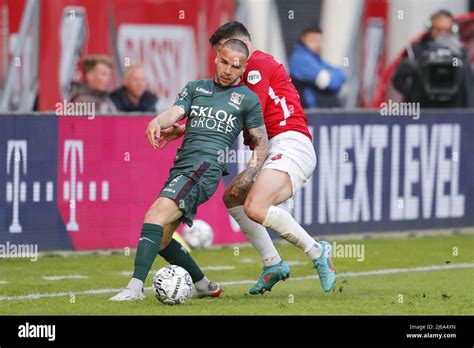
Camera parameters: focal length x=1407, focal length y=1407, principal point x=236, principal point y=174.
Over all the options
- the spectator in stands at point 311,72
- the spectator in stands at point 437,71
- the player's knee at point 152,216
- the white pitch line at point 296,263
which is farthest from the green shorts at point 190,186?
the spectator in stands at point 437,71

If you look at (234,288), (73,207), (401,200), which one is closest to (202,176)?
(234,288)

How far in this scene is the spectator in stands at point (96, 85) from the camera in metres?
16.1

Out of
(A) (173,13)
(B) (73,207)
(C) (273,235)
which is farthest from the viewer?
(A) (173,13)

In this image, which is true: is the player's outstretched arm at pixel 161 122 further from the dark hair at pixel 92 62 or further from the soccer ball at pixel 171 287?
the dark hair at pixel 92 62

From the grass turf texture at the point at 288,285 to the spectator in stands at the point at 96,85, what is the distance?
2050mm

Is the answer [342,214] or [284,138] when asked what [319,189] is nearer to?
[342,214]

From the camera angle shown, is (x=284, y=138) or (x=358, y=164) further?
(x=358, y=164)

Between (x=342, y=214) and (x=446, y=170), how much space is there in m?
1.60

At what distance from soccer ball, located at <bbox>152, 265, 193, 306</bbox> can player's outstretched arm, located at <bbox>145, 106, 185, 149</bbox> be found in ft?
3.30

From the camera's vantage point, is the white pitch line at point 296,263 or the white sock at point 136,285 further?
the white pitch line at point 296,263

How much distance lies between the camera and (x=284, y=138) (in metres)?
11.6

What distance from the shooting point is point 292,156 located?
11484 mm

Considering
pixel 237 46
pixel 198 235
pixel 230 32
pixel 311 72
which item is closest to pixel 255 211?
pixel 237 46
